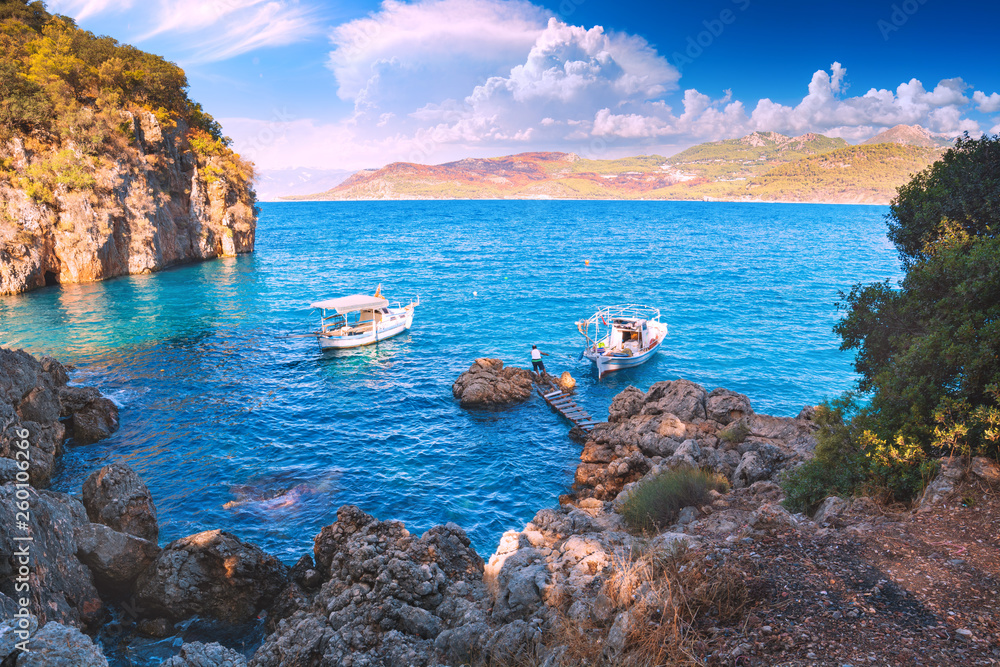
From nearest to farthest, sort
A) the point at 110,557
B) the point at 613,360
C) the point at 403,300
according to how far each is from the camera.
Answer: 1. the point at 110,557
2. the point at 613,360
3. the point at 403,300

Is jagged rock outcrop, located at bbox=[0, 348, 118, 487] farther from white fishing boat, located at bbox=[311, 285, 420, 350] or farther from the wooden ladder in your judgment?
the wooden ladder

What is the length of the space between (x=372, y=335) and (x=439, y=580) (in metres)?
26.0

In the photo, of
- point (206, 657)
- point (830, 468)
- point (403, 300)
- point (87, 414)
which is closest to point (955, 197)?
point (830, 468)

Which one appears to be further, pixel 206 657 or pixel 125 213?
pixel 125 213

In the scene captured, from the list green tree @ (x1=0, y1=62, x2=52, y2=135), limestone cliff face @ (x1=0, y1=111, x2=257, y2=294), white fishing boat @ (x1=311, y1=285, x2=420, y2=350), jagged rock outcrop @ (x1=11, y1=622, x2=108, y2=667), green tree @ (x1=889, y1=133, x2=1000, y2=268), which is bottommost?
jagged rock outcrop @ (x1=11, y1=622, x2=108, y2=667)

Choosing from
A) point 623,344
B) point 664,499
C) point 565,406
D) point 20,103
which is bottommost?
point 565,406

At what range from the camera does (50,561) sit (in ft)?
31.2

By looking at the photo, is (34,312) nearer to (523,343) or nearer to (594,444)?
(523,343)

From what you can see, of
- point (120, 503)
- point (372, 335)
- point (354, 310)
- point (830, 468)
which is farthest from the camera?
point (372, 335)

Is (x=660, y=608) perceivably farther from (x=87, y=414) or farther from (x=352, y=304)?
(x=352, y=304)

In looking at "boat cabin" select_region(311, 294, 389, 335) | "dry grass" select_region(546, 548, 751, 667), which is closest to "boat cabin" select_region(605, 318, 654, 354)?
"boat cabin" select_region(311, 294, 389, 335)

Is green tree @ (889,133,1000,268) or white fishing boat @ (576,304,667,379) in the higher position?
green tree @ (889,133,1000,268)

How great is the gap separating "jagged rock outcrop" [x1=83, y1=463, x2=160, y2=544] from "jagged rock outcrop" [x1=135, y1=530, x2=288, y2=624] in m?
2.38

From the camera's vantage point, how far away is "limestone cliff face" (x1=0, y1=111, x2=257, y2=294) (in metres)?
41.1
